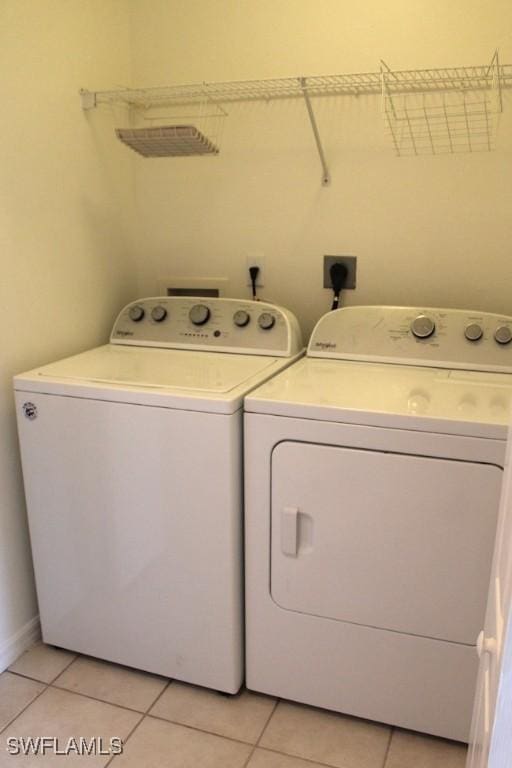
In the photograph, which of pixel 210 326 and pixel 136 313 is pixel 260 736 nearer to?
pixel 210 326

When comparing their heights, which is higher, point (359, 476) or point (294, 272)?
point (294, 272)

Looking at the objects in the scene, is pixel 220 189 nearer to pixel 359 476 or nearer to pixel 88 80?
pixel 88 80

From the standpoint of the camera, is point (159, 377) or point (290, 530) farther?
point (159, 377)

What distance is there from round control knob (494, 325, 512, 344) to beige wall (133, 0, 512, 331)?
22cm

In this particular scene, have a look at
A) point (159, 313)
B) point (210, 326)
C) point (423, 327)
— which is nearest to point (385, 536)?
point (423, 327)

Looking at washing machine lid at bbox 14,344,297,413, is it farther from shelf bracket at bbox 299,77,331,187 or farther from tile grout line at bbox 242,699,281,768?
tile grout line at bbox 242,699,281,768

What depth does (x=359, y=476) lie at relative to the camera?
56.5 inches

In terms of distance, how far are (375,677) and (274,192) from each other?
60.8 inches

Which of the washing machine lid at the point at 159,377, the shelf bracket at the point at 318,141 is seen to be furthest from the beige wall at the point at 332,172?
the washing machine lid at the point at 159,377

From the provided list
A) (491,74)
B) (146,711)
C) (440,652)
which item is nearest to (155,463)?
(146,711)

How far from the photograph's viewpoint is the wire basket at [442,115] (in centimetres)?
186

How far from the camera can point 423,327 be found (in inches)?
72.6

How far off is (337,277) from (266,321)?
32 centimetres

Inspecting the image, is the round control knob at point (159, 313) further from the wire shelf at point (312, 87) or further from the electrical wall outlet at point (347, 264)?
the wire shelf at point (312, 87)
